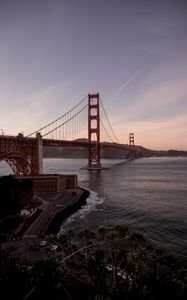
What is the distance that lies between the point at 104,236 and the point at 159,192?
137 ft

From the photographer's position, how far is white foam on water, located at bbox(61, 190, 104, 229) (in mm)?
39781

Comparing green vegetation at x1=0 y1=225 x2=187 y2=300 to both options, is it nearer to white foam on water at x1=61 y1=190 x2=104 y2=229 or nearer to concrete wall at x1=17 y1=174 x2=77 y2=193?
white foam on water at x1=61 y1=190 x2=104 y2=229

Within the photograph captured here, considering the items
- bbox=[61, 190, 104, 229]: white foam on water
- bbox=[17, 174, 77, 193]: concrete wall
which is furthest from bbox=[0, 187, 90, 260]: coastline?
bbox=[17, 174, 77, 193]: concrete wall

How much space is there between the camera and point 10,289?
16.1m

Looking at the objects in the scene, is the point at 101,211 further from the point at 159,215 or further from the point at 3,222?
the point at 3,222

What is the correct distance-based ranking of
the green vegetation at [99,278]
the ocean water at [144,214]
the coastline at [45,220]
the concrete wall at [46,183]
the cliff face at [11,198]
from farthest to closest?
the concrete wall at [46,183]
the cliff face at [11,198]
the ocean water at [144,214]
the coastline at [45,220]
the green vegetation at [99,278]

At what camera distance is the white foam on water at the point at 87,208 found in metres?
39.8

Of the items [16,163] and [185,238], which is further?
[16,163]

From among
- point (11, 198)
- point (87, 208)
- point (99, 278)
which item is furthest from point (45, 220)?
point (99, 278)

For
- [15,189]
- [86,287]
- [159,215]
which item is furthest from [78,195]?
[86,287]

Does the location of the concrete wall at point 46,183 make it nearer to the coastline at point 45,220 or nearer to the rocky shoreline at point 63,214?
the coastline at point 45,220

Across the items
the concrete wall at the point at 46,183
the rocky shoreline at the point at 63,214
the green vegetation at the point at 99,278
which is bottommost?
the rocky shoreline at the point at 63,214

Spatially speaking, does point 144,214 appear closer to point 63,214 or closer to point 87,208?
point 87,208

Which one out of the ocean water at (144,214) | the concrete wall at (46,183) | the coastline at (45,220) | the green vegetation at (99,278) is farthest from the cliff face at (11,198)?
the green vegetation at (99,278)
